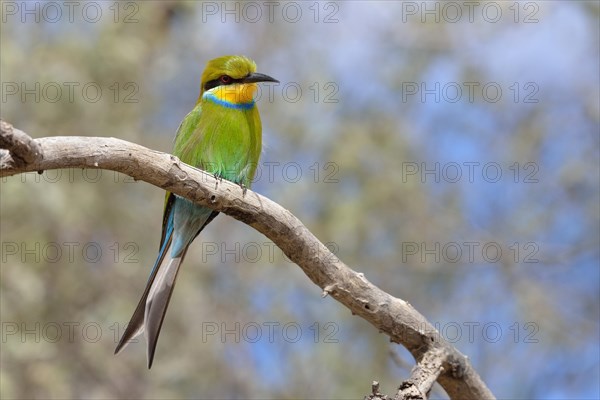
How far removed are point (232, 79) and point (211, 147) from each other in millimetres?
351

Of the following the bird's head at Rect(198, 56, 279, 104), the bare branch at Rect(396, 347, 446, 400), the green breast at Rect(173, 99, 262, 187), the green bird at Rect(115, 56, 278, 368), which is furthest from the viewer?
the bird's head at Rect(198, 56, 279, 104)

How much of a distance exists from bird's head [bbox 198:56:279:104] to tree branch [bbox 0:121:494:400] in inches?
43.5

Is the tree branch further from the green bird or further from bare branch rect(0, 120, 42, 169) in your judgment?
the green bird

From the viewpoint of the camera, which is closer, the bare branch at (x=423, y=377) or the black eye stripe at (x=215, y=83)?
the bare branch at (x=423, y=377)

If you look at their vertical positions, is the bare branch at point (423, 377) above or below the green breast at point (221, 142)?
below

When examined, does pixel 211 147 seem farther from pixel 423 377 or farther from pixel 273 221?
pixel 423 377

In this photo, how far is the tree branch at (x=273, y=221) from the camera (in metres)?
1.98

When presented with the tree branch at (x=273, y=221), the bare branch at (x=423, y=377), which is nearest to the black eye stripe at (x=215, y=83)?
the tree branch at (x=273, y=221)

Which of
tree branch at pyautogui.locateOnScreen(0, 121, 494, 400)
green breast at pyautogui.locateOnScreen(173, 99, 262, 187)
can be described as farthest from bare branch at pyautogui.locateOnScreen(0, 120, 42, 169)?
green breast at pyautogui.locateOnScreen(173, 99, 262, 187)

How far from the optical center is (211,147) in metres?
3.38

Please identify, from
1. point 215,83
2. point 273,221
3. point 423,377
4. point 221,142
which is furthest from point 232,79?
point 423,377

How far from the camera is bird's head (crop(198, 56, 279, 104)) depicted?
3.52 m

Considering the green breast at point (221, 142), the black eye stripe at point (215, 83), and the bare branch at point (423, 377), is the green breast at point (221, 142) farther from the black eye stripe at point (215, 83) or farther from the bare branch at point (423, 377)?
the bare branch at point (423, 377)

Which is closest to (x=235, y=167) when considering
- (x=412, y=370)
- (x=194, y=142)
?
(x=194, y=142)
